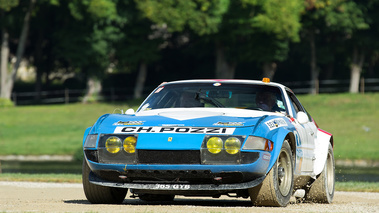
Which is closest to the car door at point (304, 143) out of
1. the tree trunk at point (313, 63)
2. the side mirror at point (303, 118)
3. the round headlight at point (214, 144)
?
the side mirror at point (303, 118)

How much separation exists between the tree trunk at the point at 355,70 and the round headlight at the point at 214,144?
44.8 m

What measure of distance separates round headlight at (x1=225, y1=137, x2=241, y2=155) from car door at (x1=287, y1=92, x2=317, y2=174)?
1.47 meters

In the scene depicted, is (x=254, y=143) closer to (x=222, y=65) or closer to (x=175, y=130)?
(x=175, y=130)

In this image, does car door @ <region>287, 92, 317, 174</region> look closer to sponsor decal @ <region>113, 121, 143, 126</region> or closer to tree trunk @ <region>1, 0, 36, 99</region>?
sponsor decal @ <region>113, 121, 143, 126</region>

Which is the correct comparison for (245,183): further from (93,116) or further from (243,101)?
(93,116)

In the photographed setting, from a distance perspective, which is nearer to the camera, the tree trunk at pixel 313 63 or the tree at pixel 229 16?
the tree at pixel 229 16

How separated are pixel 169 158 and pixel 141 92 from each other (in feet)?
159

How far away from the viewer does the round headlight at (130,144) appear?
9.59 meters

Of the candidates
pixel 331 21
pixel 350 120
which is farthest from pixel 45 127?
pixel 331 21

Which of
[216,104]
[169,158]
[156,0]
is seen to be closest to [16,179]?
[216,104]

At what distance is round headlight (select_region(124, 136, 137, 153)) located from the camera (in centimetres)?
959

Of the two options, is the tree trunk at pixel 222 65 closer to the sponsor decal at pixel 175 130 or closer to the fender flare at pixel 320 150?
the fender flare at pixel 320 150

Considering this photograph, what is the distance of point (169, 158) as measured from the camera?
9.52m

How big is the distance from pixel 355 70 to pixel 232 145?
4490 cm
